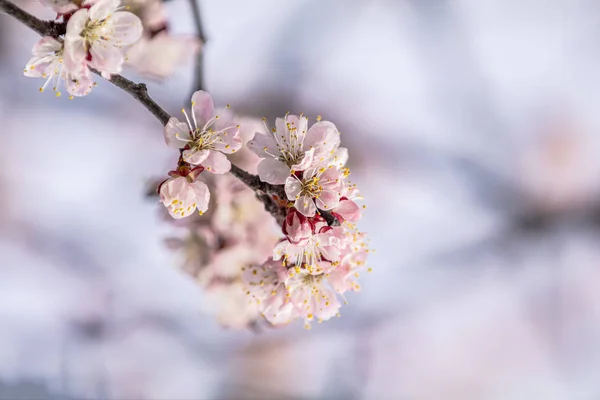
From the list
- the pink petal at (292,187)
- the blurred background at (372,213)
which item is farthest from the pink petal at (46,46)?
the blurred background at (372,213)

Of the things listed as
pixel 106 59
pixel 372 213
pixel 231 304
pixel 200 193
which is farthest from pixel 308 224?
pixel 372 213

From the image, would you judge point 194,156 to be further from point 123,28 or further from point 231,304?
point 231,304

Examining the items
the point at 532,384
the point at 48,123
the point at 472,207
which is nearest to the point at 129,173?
the point at 48,123

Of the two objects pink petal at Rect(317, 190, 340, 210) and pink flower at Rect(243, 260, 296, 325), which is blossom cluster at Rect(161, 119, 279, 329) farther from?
pink petal at Rect(317, 190, 340, 210)

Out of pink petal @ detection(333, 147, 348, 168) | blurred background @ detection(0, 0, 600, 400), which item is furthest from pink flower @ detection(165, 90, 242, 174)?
blurred background @ detection(0, 0, 600, 400)

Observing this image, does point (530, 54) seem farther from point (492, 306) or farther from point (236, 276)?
point (236, 276)

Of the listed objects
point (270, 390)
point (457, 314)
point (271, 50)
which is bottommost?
point (270, 390)

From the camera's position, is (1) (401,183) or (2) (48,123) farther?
(1) (401,183)
